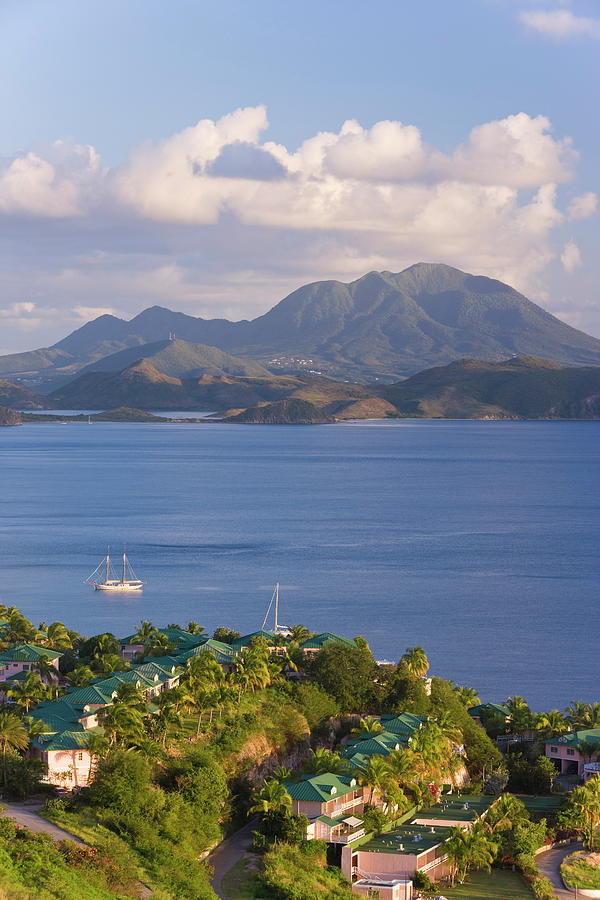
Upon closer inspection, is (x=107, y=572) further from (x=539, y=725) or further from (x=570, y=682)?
(x=539, y=725)

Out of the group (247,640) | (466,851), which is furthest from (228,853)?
(247,640)

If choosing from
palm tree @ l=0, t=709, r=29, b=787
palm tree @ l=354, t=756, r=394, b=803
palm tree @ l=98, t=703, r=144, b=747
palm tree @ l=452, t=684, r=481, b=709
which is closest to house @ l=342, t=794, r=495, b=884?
palm tree @ l=354, t=756, r=394, b=803

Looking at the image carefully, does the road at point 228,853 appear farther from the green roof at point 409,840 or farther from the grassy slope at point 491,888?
the grassy slope at point 491,888

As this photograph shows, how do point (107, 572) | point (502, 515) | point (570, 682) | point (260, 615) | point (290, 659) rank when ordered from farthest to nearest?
point (502, 515)
point (107, 572)
point (260, 615)
point (570, 682)
point (290, 659)

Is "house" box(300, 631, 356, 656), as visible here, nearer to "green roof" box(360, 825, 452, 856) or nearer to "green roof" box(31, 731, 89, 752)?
"green roof" box(360, 825, 452, 856)

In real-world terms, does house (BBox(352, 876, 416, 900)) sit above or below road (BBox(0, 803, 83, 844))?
below

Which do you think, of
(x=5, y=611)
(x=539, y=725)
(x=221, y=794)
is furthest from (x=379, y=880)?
(x=5, y=611)

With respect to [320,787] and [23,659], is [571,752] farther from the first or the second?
[23,659]
